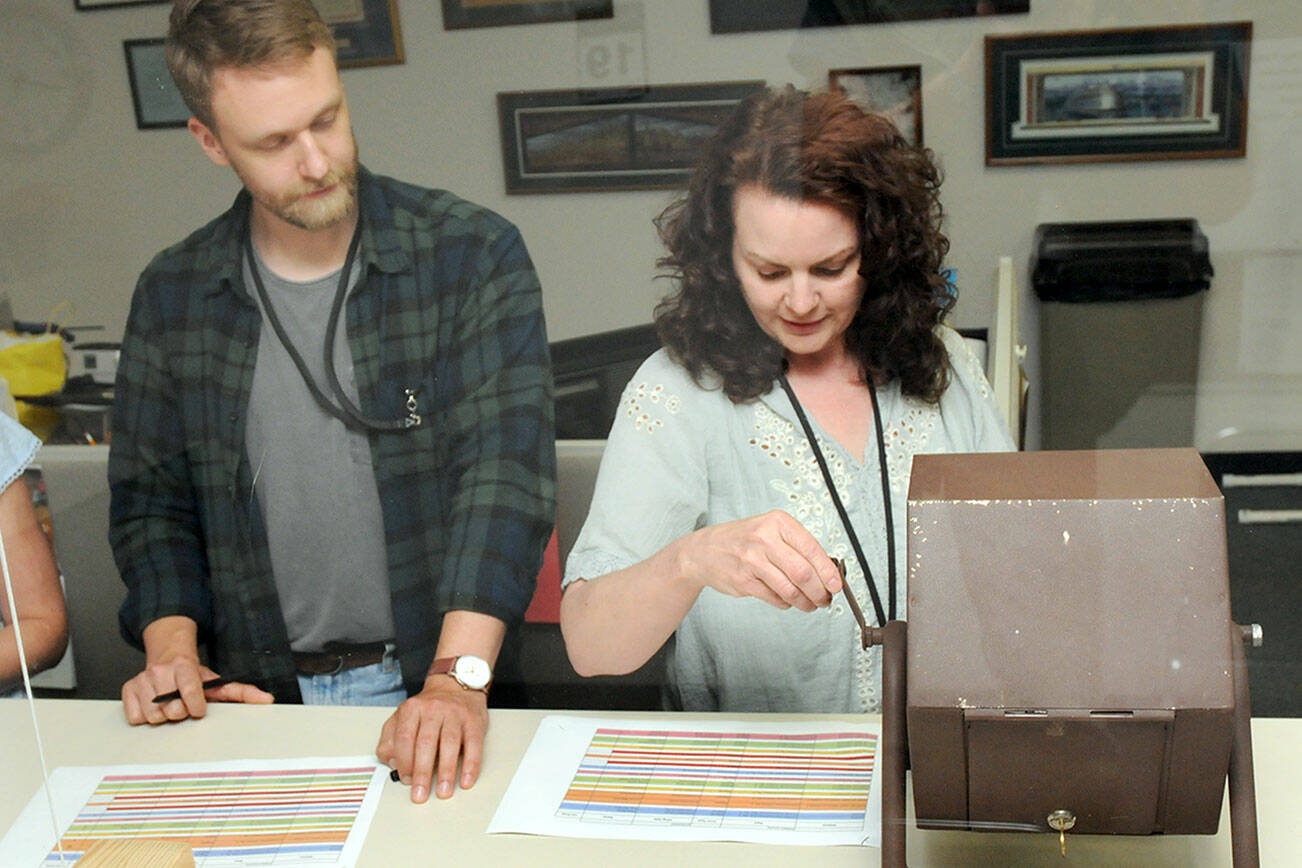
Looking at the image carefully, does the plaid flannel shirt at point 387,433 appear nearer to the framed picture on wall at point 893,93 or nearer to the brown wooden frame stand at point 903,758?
the framed picture on wall at point 893,93

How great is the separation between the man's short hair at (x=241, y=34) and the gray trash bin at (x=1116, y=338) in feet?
3.29

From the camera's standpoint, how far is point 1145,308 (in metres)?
1.66

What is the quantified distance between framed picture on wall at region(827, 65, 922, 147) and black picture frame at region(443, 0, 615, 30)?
0.34 m

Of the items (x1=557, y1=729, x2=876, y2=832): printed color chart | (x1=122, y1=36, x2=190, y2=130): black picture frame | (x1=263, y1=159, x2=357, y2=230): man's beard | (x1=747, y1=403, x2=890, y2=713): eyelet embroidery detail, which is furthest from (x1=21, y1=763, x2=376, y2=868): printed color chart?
(x1=122, y1=36, x2=190, y2=130): black picture frame

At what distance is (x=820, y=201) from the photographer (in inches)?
61.2

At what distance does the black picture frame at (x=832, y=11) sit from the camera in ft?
5.11

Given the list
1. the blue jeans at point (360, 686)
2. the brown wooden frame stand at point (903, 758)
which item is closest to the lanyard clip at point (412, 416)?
the blue jeans at point (360, 686)

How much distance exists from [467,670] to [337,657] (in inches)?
9.1

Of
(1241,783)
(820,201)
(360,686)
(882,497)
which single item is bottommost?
(360,686)

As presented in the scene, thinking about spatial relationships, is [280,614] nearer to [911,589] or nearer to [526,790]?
[526,790]

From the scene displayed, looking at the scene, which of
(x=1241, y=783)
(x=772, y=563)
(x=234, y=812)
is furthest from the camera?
(x=234, y=812)

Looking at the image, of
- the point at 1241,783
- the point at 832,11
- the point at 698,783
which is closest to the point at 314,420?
the point at 698,783

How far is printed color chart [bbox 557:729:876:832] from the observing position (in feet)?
4.55

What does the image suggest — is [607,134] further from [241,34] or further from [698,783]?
[698,783]
